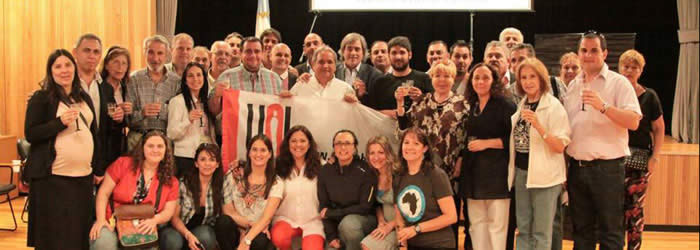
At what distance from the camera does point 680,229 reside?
6621 millimetres

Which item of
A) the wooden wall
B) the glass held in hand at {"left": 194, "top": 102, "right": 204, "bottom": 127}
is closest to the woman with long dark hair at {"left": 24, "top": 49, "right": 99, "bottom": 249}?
the glass held in hand at {"left": 194, "top": 102, "right": 204, "bottom": 127}

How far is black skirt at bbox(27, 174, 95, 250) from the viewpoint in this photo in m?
4.34

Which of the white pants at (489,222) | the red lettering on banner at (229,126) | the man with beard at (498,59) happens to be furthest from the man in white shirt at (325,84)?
the white pants at (489,222)

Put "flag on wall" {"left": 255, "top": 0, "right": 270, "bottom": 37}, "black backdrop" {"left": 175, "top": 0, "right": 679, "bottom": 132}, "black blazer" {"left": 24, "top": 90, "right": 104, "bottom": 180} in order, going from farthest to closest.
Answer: "black backdrop" {"left": 175, "top": 0, "right": 679, "bottom": 132}
"flag on wall" {"left": 255, "top": 0, "right": 270, "bottom": 37}
"black blazer" {"left": 24, "top": 90, "right": 104, "bottom": 180}

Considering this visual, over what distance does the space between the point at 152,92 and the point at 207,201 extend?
96 cm

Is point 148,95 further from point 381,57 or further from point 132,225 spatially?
point 381,57

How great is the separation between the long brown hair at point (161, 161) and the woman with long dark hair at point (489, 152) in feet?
6.53

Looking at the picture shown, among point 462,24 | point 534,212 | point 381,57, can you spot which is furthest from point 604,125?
point 462,24

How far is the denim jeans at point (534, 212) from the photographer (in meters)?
4.39

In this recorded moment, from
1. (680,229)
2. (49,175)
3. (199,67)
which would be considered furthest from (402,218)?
(680,229)

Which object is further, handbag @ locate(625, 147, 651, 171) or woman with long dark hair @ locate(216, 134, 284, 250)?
handbag @ locate(625, 147, 651, 171)

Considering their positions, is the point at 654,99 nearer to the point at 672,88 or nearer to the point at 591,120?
the point at 591,120

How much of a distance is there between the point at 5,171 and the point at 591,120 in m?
6.62

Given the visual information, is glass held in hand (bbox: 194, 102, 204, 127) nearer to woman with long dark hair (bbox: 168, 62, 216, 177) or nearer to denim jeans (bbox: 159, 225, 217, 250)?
woman with long dark hair (bbox: 168, 62, 216, 177)
